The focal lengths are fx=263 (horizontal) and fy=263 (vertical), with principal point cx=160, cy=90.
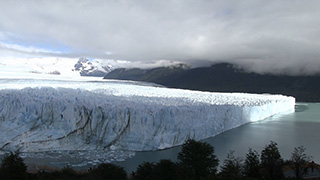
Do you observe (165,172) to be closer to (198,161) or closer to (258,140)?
A: (198,161)

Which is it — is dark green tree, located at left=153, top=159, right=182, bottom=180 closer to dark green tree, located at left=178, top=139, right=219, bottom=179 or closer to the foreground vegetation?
the foreground vegetation

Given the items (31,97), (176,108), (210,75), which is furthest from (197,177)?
(210,75)

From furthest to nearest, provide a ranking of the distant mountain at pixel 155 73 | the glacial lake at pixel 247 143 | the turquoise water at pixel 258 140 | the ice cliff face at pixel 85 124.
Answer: the distant mountain at pixel 155 73, the ice cliff face at pixel 85 124, the turquoise water at pixel 258 140, the glacial lake at pixel 247 143

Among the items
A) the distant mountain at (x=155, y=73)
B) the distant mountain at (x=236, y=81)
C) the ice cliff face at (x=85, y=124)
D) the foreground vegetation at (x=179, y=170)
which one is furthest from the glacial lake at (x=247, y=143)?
the distant mountain at (x=155, y=73)

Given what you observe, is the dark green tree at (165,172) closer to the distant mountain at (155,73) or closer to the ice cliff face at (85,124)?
the ice cliff face at (85,124)

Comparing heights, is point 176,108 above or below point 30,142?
above

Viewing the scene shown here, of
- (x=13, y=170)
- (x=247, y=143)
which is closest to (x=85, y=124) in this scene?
(x=13, y=170)

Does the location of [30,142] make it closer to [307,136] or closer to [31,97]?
[31,97]

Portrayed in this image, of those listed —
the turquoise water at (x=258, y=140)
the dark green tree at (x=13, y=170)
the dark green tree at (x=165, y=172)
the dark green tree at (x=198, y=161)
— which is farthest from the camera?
the turquoise water at (x=258, y=140)
